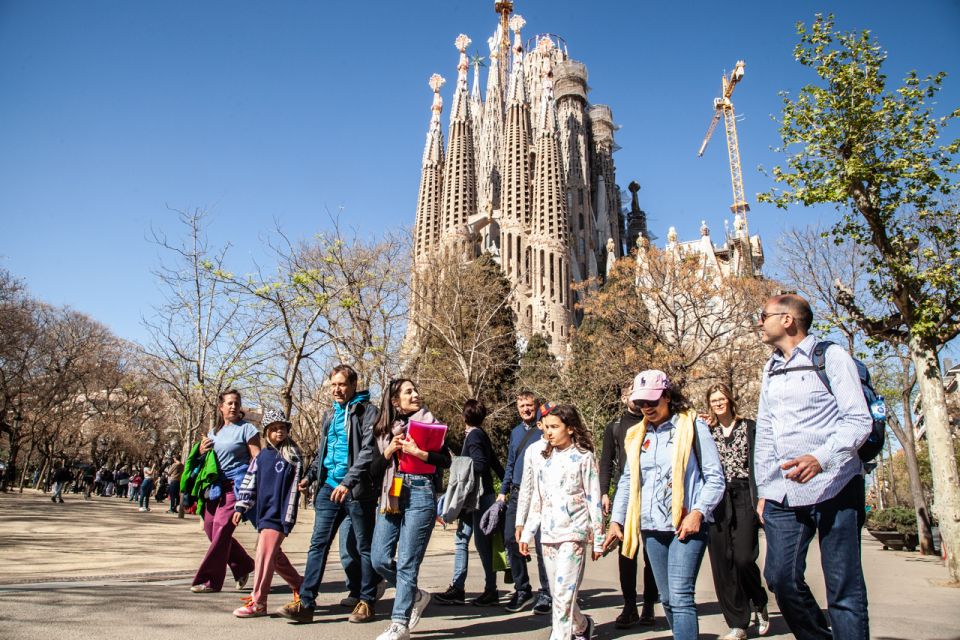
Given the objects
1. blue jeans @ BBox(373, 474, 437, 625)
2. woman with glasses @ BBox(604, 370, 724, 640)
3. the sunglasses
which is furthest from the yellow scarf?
blue jeans @ BBox(373, 474, 437, 625)

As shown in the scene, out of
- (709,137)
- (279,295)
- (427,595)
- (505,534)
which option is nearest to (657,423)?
(427,595)

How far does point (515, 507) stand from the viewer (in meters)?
5.26

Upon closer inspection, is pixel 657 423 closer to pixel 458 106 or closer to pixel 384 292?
pixel 384 292

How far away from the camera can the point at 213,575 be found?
502 centimetres

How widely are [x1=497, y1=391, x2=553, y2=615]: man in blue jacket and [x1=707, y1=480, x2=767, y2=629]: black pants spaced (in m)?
1.27

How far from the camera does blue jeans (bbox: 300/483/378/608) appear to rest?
4.18 metres

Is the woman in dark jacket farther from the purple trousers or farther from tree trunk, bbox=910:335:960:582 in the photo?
tree trunk, bbox=910:335:960:582

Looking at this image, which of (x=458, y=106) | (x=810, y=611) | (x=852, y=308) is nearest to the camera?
(x=810, y=611)

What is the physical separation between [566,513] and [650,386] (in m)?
0.81

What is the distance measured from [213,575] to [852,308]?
8391mm

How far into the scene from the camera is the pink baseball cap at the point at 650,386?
339 cm

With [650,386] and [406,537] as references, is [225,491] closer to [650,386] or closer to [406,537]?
[406,537]

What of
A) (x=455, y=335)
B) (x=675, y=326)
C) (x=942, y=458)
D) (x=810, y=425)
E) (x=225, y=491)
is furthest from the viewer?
(x=455, y=335)

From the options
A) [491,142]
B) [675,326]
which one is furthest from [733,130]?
[675,326]
